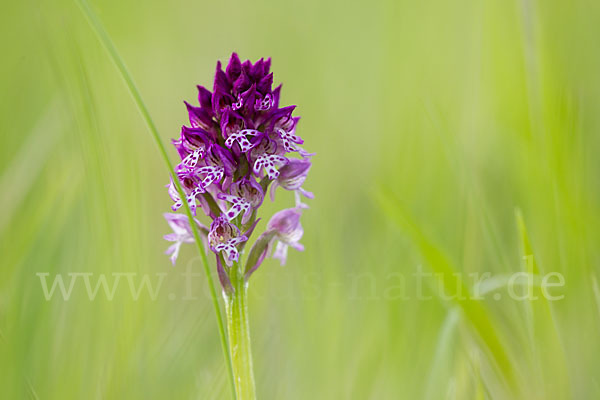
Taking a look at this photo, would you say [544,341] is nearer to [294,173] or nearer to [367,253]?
[294,173]

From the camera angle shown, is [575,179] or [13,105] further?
[13,105]

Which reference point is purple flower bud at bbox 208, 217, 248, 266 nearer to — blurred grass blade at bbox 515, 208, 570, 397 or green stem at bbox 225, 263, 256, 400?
green stem at bbox 225, 263, 256, 400

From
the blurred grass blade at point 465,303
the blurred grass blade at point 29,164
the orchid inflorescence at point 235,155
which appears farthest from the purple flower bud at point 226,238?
the blurred grass blade at point 29,164

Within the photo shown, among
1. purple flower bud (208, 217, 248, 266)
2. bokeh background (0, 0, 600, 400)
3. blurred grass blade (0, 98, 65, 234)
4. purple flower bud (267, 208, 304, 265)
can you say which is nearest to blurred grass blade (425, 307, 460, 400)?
bokeh background (0, 0, 600, 400)

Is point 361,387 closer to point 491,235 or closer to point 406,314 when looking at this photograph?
point 406,314

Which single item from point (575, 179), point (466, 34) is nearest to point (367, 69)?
point (466, 34)

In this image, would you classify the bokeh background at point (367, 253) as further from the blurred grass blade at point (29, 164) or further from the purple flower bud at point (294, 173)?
the purple flower bud at point (294, 173)
